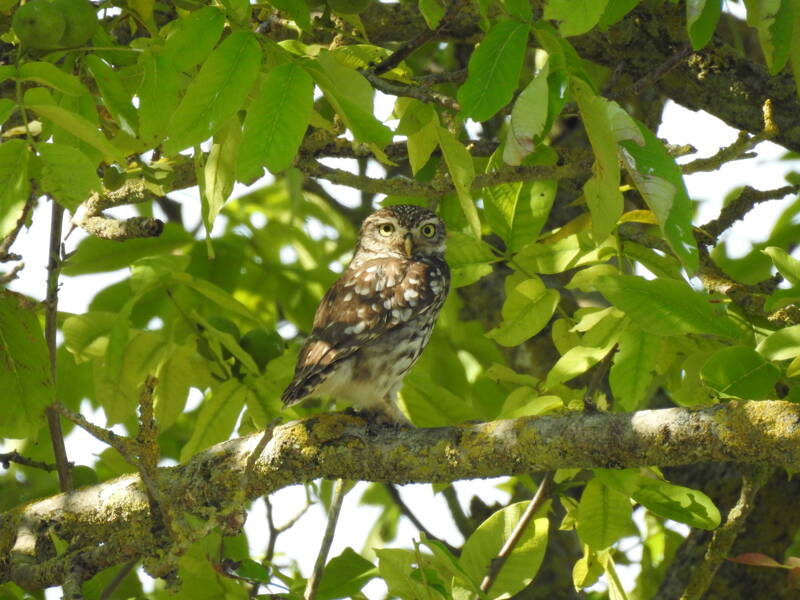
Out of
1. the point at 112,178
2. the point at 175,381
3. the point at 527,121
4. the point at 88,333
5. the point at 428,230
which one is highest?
the point at 428,230

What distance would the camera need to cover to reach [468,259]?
3.12 metres

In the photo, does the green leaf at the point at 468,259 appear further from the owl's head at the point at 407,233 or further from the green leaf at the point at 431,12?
the owl's head at the point at 407,233

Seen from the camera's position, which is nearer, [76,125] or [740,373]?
[76,125]

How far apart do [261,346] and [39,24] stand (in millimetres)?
1385

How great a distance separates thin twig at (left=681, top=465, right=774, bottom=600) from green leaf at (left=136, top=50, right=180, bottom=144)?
1959 millimetres

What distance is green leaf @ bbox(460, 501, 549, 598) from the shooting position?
2775 millimetres

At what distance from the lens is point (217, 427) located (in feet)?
10.2

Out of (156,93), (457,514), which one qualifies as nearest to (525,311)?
(156,93)

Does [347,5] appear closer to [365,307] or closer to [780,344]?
[365,307]

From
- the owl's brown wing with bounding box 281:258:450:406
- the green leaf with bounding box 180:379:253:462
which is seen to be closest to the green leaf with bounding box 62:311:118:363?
the green leaf with bounding box 180:379:253:462

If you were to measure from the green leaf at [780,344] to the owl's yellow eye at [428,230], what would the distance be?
2231 millimetres

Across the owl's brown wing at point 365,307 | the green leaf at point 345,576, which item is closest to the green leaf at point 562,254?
the owl's brown wing at point 365,307

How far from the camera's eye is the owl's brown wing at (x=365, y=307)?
3.47 m

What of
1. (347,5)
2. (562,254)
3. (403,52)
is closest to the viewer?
(347,5)
